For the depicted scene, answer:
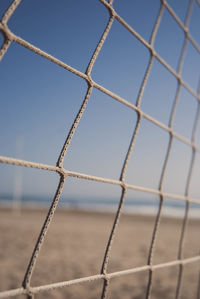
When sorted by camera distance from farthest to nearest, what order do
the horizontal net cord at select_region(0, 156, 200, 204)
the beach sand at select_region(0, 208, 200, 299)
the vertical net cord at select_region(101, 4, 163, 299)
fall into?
1. the beach sand at select_region(0, 208, 200, 299)
2. the vertical net cord at select_region(101, 4, 163, 299)
3. the horizontal net cord at select_region(0, 156, 200, 204)

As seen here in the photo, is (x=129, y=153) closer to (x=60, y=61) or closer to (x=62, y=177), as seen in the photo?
(x=62, y=177)

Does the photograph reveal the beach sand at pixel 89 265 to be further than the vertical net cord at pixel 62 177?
Yes

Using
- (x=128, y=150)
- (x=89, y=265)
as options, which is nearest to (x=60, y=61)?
(x=128, y=150)

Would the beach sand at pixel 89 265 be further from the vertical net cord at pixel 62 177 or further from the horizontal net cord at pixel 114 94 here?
the vertical net cord at pixel 62 177

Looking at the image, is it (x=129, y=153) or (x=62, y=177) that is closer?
(x=62, y=177)

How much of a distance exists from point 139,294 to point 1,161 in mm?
2034

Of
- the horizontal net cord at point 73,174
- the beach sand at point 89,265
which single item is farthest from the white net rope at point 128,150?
the beach sand at point 89,265

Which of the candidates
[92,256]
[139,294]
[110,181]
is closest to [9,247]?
[92,256]

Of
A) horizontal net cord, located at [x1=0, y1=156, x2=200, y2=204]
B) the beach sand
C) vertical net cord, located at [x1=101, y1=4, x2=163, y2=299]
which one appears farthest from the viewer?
the beach sand

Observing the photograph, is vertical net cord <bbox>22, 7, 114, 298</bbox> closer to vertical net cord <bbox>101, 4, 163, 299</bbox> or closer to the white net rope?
the white net rope

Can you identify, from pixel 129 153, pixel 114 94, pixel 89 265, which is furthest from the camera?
pixel 89 265

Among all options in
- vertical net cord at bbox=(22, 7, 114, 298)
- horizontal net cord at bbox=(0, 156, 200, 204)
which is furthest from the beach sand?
vertical net cord at bbox=(22, 7, 114, 298)

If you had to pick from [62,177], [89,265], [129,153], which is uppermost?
[129,153]

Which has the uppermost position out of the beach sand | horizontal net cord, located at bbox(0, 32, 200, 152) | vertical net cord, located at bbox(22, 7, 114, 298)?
horizontal net cord, located at bbox(0, 32, 200, 152)
